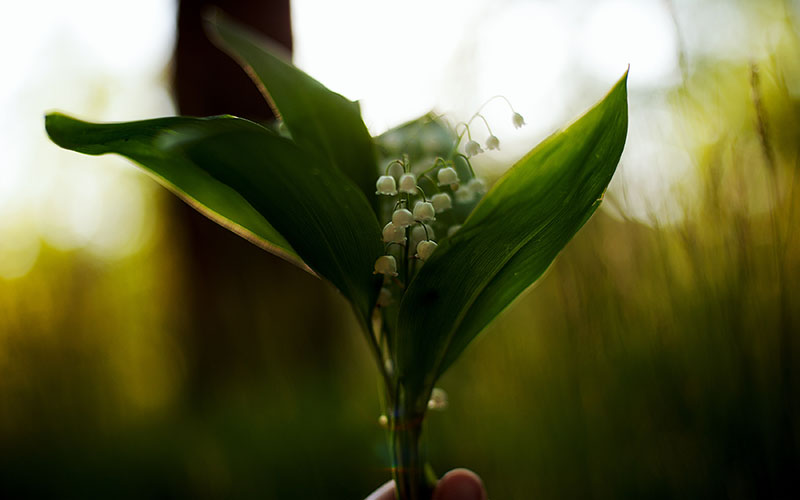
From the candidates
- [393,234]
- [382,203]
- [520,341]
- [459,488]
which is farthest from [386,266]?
[520,341]

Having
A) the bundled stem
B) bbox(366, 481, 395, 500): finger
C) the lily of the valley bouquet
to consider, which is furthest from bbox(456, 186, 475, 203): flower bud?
bbox(366, 481, 395, 500): finger

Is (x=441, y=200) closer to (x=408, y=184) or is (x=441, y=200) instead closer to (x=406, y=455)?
(x=408, y=184)

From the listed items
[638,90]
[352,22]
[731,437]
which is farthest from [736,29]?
A: [352,22]

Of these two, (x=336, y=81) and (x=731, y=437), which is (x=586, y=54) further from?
(x=731, y=437)

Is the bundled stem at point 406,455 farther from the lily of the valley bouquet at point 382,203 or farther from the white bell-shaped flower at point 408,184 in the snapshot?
the white bell-shaped flower at point 408,184

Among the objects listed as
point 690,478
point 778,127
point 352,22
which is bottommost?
point 690,478

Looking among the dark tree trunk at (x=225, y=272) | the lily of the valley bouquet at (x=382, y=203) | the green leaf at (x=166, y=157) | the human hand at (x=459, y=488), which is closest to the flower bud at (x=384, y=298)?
the lily of the valley bouquet at (x=382, y=203)
